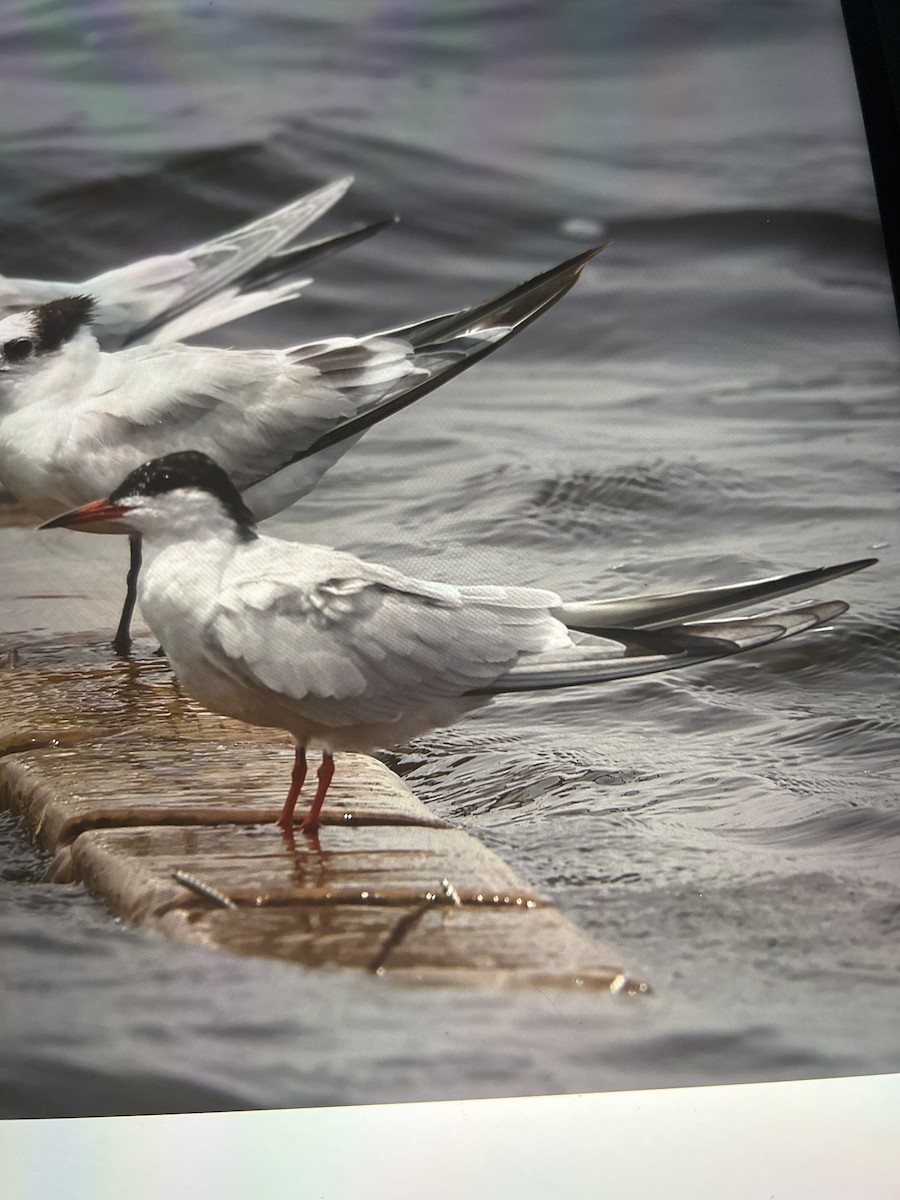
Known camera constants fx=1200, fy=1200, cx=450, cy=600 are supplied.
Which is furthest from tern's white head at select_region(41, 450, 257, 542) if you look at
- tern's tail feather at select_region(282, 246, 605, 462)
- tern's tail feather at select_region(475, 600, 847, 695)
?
tern's tail feather at select_region(475, 600, 847, 695)

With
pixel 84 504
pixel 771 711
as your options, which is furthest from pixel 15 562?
pixel 771 711

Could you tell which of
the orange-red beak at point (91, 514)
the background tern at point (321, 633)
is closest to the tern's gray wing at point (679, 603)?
the background tern at point (321, 633)

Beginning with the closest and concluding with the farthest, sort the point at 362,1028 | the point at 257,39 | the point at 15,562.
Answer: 1. the point at 362,1028
2. the point at 15,562
3. the point at 257,39

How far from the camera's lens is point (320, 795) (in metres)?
1.31

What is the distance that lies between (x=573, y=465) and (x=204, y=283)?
490 mm

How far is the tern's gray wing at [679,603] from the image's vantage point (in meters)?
1.33

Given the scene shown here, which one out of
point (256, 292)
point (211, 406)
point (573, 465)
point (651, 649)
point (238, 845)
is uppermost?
point (256, 292)

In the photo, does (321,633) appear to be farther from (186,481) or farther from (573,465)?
(573,465)

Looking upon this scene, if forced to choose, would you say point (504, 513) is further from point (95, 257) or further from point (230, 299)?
point (95, 257)

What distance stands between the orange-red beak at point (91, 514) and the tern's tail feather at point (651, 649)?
447 millimetres

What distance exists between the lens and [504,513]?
4.67ft

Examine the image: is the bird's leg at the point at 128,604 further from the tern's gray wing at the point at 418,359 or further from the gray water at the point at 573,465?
the tern's gray wing at the point at 418,359

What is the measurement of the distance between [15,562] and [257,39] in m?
0.71

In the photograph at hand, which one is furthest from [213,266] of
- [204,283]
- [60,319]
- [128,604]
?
[128,604]
